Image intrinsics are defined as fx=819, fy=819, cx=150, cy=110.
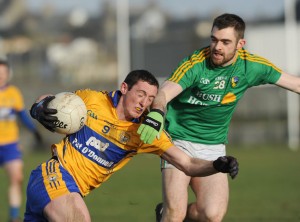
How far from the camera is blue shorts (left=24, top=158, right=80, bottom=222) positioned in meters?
6.80

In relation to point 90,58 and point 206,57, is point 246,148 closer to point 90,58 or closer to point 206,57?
point 90,58

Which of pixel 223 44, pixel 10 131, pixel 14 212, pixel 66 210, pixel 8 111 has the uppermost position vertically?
pixel 223 44

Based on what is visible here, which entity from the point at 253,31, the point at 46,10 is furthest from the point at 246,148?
the point at 46,10

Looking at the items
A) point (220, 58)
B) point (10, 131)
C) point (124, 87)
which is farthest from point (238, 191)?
point (124, 87)

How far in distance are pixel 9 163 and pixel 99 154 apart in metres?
5.36

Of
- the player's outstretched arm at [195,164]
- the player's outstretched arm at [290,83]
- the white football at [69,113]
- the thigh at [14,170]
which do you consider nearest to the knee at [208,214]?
the player's outstretched arm at [195,164]

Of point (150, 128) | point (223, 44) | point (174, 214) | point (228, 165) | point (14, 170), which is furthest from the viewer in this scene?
point (14, 170)

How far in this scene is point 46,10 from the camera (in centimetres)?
3297

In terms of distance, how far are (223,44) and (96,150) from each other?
1721 mm

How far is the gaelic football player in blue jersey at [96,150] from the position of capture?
6.82m

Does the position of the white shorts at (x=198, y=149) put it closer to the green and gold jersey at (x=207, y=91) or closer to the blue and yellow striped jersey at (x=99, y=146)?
the green and gold jersey at (x=207, y=91)

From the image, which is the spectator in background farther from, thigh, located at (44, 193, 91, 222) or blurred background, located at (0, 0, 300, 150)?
blurred background, located at (0, 0, 300, 150)

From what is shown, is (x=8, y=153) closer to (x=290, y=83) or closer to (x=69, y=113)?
(x=290, y=83)

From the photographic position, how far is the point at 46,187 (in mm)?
6855
